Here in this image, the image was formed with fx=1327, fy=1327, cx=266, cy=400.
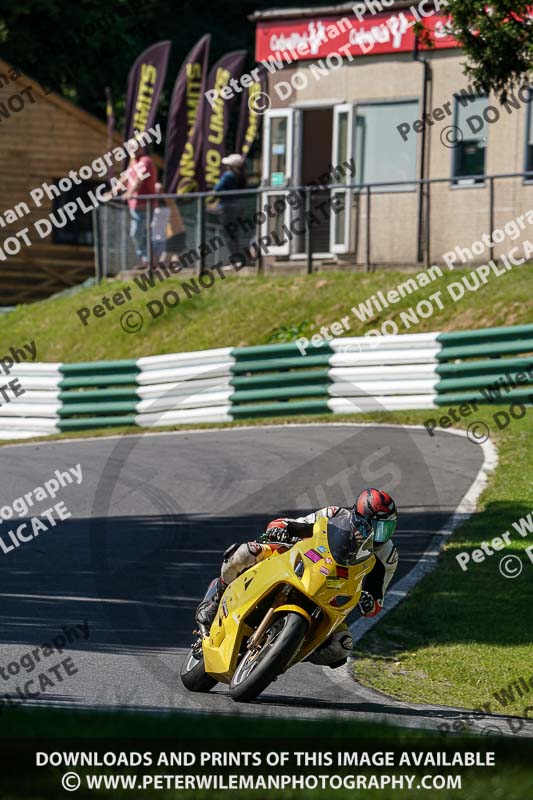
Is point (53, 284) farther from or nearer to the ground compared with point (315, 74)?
nearer to the ground

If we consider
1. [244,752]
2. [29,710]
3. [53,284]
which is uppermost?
[244,752]

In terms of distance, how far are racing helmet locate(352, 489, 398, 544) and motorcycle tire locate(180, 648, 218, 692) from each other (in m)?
1.37

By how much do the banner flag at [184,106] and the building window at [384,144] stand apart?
14.2 feet

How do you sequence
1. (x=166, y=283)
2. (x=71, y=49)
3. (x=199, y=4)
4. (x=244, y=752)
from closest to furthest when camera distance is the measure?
(x=244, y=752), (x=166, y=283), (x=71, y=49), (x=199, y=4)

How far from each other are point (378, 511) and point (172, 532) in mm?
5108

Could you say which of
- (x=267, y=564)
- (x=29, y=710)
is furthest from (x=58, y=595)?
(x=29, y=710)

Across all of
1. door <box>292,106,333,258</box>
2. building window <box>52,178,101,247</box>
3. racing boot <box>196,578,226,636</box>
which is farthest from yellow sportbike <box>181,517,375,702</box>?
building window <box>52,178,101,247</box>

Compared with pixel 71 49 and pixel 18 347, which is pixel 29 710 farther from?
pixel 71 49

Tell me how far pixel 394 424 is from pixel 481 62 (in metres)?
4.74

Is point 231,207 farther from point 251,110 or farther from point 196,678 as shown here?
point 196,678

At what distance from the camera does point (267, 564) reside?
7965mm

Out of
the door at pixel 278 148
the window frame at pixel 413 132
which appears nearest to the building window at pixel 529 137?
the window frame at pixel 413 132

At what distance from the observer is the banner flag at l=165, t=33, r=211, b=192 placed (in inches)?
1089
